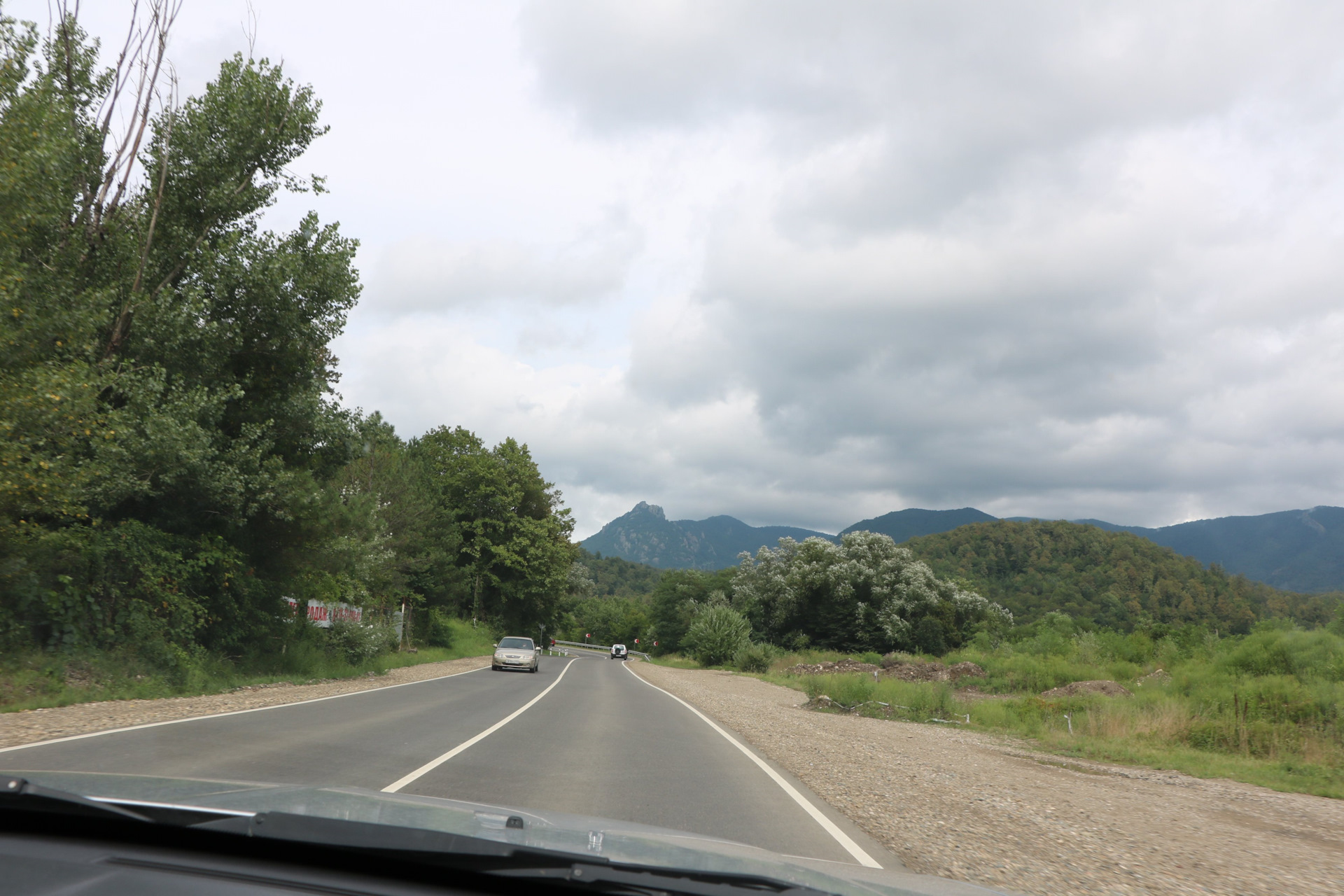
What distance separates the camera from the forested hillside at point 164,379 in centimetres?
1402

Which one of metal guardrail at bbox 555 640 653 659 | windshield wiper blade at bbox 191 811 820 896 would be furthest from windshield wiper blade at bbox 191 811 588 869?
metal guardrail at bbox 555 640 653 659

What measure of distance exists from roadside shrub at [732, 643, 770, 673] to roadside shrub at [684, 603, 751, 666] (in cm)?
213

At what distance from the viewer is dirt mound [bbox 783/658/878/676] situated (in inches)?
1728

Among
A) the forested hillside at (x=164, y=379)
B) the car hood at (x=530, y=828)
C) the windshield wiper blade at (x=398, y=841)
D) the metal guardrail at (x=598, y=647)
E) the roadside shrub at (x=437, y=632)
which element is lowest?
the metal guardrail at (x=598, y=647)

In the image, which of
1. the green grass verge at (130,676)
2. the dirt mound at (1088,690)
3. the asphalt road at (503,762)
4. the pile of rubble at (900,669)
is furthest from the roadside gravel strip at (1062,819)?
the pile of rubble at (900,669)

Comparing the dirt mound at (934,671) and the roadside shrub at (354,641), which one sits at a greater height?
the roadside shrub at (354,641)

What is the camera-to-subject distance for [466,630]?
55594 mm

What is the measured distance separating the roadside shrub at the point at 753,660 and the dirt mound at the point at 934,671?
8654 mm

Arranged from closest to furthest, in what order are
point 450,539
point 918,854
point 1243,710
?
point 918,854
point 1243,710
point 450,539

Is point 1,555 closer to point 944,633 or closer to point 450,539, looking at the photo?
point 450,539

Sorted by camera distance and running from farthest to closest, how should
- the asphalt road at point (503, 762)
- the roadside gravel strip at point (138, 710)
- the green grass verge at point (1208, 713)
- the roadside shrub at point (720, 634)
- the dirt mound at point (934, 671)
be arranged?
the roadside shrub at point (720, 634) → the dirt mound at point (934, 671) → the green grass verge at point (1208, 713) → the roadside gravel strip at point (138, 710) → the asphalt road at point (503, 762)

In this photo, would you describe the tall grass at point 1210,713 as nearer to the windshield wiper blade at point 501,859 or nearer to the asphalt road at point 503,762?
the asphalt road at point 503,762

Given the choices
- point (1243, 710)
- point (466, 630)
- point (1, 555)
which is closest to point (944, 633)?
point (466, 630)

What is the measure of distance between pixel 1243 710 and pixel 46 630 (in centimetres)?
2434
